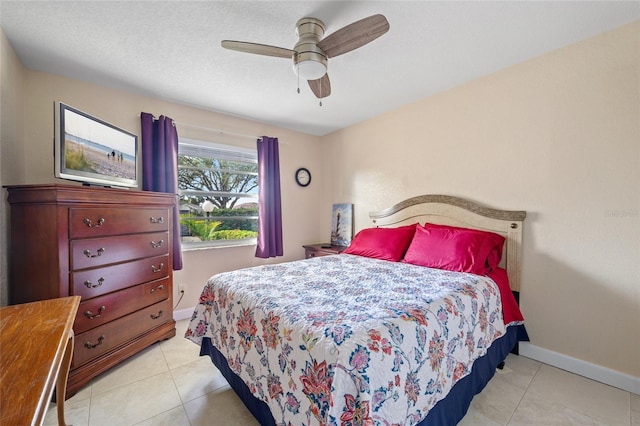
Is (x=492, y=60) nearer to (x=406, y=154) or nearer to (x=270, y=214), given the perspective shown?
(x=406, y=154)

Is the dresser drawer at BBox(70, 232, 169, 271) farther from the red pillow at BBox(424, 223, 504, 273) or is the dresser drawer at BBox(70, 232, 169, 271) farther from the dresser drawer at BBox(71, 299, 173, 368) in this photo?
the red pillow at BBox(424, 223, 504, 273)

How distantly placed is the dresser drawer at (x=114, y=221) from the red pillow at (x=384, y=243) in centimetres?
187

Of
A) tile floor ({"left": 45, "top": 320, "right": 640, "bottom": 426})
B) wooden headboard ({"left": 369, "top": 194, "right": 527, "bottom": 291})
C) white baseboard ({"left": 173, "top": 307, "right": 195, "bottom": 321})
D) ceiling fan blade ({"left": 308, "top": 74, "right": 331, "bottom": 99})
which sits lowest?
tile floor ({"left": 45, "top": 320, "right": 640, "bottom": 426})

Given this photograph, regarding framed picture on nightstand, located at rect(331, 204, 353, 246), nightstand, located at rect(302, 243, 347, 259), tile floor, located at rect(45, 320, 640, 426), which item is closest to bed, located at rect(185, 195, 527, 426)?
tile floor, located at rect(45, 320, 640, 426)

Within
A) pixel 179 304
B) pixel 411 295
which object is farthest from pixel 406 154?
pixel 179 304

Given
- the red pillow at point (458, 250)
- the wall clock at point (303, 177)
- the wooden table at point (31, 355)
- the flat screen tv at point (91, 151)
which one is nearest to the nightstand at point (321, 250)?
the wall clock at point (303, 177)

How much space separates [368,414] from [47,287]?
6.72 feet

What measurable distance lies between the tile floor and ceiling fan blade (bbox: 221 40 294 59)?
215 cm

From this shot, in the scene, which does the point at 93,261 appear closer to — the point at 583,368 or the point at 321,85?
the point at 321,85

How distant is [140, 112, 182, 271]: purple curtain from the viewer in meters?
2.67

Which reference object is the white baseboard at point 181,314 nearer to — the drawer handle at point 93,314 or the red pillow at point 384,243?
the drawer handle at point 93,314

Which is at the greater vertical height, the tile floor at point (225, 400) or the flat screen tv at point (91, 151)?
the flat screen tv at point (91, 151)

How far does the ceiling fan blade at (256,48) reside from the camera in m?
1.53

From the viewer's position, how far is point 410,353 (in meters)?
1.13
